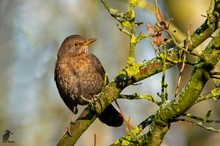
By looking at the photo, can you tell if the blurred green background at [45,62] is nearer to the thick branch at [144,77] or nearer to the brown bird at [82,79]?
the brown bird at [82,79]

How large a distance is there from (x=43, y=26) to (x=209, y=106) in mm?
5394

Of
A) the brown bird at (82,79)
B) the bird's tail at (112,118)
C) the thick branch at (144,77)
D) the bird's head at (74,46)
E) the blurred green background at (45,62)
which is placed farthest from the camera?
the blurred green background at (45,62)

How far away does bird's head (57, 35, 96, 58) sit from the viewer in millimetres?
6469

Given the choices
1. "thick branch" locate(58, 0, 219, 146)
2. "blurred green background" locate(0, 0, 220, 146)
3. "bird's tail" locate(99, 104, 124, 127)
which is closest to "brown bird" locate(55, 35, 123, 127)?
"bird's tail" locate(99, 104, 124, 127)

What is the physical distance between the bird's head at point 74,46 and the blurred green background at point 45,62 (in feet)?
9.83

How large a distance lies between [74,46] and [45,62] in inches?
158

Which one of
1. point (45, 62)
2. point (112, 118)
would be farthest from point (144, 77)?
point (45, 62)

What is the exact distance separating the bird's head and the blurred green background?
118 inches

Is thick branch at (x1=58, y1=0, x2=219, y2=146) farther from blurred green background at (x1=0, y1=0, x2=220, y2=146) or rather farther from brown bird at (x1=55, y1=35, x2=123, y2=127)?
blurred green background at (x1=0, y1=0, x2=220, y2=146)

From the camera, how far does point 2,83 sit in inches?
412

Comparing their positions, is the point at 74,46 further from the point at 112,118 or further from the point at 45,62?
the point at 45,62

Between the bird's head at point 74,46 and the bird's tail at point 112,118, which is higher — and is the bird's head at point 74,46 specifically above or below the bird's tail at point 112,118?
above

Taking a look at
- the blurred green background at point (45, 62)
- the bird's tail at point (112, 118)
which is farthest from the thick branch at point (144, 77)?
the blurred green background at point (45, 62)

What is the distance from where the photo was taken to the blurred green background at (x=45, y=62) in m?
10.0
